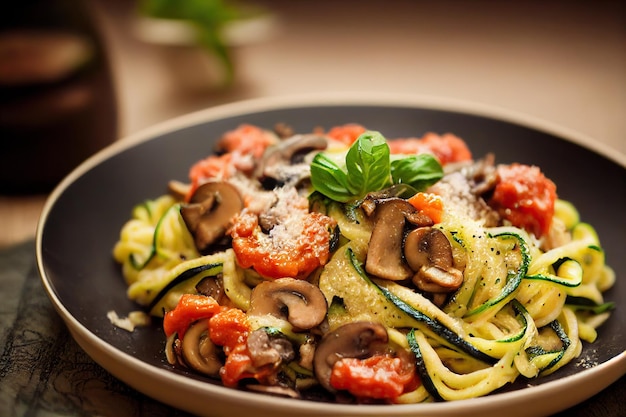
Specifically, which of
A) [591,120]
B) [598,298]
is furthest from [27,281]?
[591,120]

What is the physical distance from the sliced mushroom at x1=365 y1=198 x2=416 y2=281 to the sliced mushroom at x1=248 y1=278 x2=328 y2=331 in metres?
0.35

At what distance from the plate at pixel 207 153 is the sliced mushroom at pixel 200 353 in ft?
0.30

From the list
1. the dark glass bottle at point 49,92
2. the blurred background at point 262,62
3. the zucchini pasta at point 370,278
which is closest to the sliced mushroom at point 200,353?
the zucchini pasta at point 370,278

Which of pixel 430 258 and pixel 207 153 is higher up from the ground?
pixel 430 258

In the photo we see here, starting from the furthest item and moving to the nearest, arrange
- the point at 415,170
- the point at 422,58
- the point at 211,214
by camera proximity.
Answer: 1. the point at 422,58
2. the point at 211,214
3. the point at 415,170

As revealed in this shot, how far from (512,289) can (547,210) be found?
2.47 ft

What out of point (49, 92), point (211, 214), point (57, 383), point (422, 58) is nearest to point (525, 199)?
point (211, 214)

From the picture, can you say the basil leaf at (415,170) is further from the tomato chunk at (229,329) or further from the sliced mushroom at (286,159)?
the tomato chunk at (229,329)

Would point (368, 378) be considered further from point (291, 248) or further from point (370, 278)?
point (291, 248)

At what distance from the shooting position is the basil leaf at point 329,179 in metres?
4.35

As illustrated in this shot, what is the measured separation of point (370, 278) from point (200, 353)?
39.8 inches

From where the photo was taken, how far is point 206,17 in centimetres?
851

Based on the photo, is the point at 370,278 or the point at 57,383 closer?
the point at 57,383

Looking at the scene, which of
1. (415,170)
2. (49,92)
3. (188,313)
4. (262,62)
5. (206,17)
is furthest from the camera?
(262,62)
